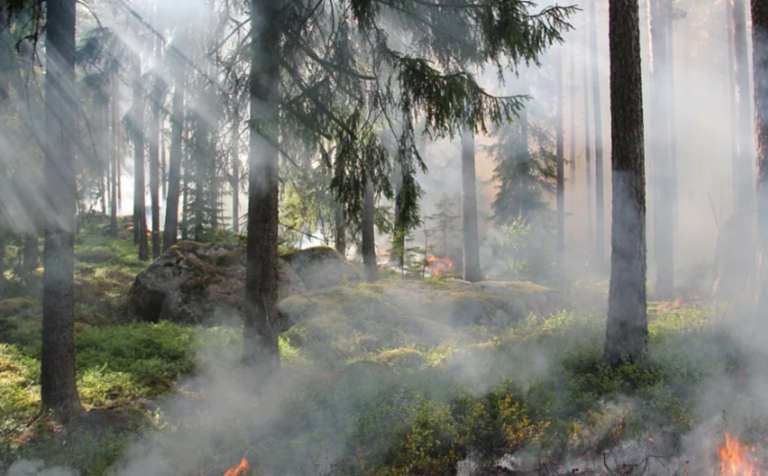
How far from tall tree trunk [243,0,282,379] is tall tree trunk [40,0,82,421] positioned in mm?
2338

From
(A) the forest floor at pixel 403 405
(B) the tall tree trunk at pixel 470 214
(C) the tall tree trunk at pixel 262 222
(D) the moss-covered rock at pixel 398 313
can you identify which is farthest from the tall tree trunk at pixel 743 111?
(C) the tall tree trunk at pixel 262 222

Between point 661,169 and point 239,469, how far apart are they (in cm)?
1680

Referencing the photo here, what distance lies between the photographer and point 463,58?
26.9 feet

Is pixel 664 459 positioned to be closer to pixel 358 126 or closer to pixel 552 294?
pixel 358 126

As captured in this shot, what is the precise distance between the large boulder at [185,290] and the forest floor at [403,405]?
2.14m

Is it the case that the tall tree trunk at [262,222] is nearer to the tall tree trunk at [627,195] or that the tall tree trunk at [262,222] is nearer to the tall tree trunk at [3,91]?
the tall tree trunk at [3,91]

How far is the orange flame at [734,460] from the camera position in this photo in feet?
17.9

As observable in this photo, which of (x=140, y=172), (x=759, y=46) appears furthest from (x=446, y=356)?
(x=140, y=172)

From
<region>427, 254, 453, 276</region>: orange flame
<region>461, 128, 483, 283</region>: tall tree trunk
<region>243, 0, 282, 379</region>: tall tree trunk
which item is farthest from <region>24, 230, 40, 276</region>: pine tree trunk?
<region>427, 254, 453, 276</region>: orange flame

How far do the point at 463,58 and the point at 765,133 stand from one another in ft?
17.2

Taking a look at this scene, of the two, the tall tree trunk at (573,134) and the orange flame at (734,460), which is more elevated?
the tall tree trunk at (573,134)

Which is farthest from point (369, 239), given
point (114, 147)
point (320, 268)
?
point (114, 147)

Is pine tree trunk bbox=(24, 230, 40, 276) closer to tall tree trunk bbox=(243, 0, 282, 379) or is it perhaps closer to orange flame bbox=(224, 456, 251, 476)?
tall tree trunk bbox=(243, 0, 282, 379)

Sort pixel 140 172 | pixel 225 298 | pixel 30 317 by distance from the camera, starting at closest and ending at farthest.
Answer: pixel 30 317
pixel 225 298
pixel 140 172
